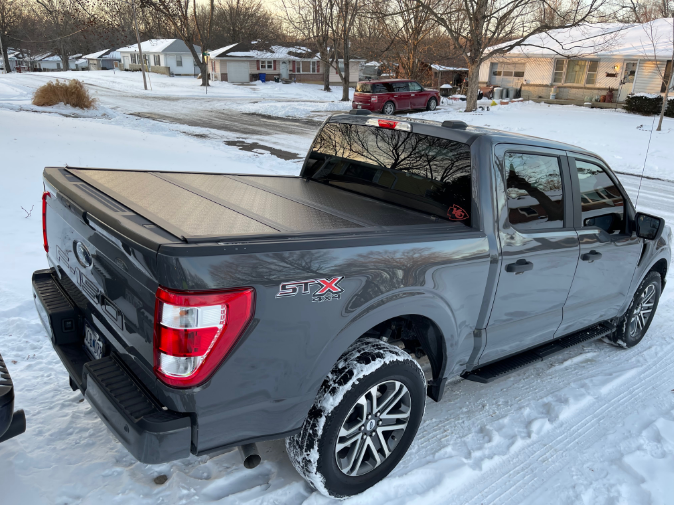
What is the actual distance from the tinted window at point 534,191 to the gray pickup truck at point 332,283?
14 mm

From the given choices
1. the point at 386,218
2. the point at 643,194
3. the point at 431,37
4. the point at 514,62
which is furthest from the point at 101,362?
the point at 431,37

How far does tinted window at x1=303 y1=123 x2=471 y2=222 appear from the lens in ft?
10.2

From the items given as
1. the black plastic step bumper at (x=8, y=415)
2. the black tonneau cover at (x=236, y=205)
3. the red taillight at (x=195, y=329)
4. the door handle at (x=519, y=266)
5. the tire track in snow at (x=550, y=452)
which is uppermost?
the black tonneau cover at (x=236, y=205)

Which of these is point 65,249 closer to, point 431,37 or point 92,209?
point 92,209

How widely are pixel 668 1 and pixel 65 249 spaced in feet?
174

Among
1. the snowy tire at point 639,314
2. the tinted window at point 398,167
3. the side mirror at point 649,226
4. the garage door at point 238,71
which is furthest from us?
the garage door at point 238,71

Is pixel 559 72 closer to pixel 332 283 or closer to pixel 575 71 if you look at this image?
pixel 575 71

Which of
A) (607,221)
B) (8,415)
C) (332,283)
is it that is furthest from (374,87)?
(8,415)

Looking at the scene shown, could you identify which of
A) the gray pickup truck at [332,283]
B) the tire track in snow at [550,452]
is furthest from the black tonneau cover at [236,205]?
the tire track in snow at [550,452]

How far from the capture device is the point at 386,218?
308cm

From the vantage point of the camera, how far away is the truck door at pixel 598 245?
3656 millimetres

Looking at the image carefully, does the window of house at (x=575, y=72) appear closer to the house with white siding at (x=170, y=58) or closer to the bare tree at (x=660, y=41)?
the bare tree at (x=660, y=41)

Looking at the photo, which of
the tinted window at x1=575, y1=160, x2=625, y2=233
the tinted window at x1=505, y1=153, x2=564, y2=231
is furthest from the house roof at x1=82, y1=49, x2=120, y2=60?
the tinted window at x1=505, y1=153, x2=564, y2=231

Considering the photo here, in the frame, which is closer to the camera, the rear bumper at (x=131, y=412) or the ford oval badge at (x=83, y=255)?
the rear bumper at (x=131, y=412)
